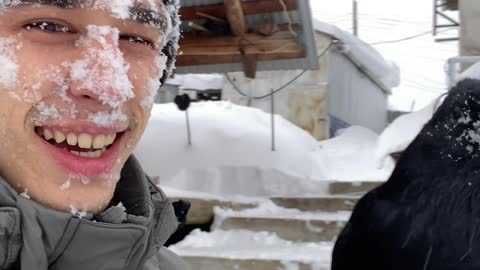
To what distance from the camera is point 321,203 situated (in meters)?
5.74

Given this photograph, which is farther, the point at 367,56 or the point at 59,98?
the point at 367,56

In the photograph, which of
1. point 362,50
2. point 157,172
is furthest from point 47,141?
point 362,50

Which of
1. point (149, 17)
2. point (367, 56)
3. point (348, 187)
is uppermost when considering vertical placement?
point (149, 17)

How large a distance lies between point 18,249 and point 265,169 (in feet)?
19.4

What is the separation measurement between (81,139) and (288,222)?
4.47 metres

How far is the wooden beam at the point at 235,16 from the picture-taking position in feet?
17.6

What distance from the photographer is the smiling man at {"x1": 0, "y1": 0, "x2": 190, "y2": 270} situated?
0.89 meters

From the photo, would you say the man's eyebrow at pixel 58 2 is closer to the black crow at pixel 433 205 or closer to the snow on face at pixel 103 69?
the snow on face at pixel 103 69

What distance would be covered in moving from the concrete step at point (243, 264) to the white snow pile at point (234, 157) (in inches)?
66.7

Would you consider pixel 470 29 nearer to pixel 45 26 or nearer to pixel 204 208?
pixel 204 208

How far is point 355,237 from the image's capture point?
158cm

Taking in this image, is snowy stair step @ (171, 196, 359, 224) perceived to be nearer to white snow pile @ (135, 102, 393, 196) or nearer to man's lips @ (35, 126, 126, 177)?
white snow pile @ (135, 102, 393, 196)

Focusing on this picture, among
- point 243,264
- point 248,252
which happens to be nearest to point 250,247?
point 248,252

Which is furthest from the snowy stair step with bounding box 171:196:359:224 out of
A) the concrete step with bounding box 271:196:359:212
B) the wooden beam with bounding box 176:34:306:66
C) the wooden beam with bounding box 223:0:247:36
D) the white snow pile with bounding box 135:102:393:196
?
the wooden beam with bounding box 223:0:247:36
